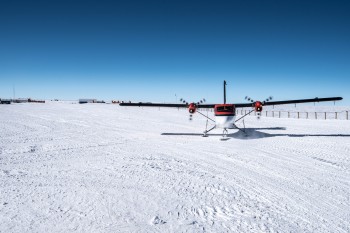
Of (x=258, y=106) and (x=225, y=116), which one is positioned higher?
(x=258, y=106)

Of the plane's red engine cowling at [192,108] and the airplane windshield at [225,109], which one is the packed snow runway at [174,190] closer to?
the airplane windshield at [225,109]

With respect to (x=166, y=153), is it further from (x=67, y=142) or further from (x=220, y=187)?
(x=67, y=142)

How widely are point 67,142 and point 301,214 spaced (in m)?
14.2

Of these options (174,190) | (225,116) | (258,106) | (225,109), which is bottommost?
(174,190)

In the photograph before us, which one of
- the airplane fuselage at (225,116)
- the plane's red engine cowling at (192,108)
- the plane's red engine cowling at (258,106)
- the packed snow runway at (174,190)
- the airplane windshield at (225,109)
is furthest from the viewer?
the plane's red engine cowling at (192,108)

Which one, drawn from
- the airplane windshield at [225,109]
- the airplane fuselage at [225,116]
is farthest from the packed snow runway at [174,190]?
the airplane windshield at [225,109]

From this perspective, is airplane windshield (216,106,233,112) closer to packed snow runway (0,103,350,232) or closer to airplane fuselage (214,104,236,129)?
airplane fuselage (214,104,236,129)

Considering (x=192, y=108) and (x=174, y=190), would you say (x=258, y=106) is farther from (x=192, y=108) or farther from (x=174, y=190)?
(x=174, y=190)

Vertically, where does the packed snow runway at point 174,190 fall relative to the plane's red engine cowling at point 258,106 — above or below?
below

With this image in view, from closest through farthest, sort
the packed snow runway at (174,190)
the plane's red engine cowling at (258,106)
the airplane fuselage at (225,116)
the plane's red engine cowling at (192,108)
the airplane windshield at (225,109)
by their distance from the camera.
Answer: the packed snow runway at (174,190)
the airplane fuselage at (225,116)
the airplane windshield at (225,109)
the plane's red engine cowling at (258,106)
the plane's red engine cowling at (192,108)

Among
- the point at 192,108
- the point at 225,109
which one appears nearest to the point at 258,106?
the point at 225,109

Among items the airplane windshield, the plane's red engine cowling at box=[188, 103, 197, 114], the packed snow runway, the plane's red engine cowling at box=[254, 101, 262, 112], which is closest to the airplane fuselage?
the airplane windshield

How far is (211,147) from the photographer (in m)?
15.7

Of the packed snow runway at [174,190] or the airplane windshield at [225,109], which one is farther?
the airplane windshield at [225,109]
